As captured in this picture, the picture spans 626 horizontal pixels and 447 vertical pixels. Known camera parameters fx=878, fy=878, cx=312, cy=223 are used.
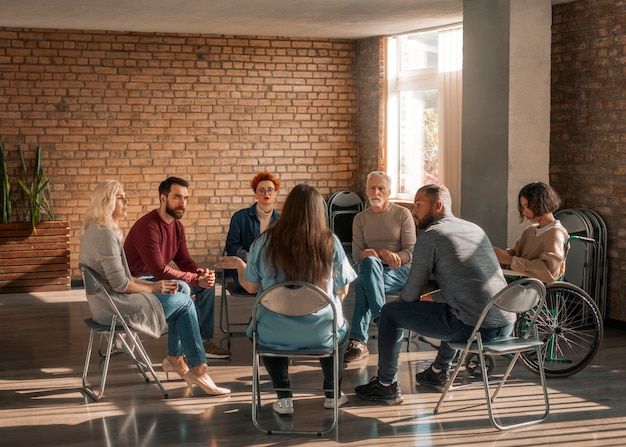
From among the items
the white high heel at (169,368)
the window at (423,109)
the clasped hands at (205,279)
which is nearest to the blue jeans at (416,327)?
the white high heel at (169,368)

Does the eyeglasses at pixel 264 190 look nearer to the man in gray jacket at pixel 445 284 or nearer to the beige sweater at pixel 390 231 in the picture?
the beige sweater at pixel 390 231

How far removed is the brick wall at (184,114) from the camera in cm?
980

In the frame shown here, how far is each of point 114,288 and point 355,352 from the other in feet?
6.30

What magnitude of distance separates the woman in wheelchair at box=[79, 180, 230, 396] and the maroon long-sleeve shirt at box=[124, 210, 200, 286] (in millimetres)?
470

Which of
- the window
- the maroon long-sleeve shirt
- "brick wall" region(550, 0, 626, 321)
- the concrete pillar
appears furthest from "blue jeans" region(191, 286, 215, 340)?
the window

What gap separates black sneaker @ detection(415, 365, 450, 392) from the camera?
550 centimetres

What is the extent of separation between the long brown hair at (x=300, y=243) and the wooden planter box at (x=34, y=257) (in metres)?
5.68

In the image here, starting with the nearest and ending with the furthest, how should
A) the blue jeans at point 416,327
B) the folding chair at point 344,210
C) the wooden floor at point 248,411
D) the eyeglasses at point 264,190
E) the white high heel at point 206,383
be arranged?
the wooden floor at point 248,411
the blue jeans at point 416,327
the white high heel at point 206,383
the eyeglasses at point 264,190
the folding chair at point 344,210

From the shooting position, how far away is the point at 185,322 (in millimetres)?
5379

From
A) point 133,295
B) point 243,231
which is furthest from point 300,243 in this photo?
point 243,231

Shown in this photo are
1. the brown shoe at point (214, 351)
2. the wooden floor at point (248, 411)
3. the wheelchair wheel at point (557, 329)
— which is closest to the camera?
the wooden floor at point (248, 411)

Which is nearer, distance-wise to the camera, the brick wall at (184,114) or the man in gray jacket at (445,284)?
the man in gray jacket at (445,284)

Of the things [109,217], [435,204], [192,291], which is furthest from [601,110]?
[109,217]

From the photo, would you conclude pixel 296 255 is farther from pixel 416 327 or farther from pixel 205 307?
pixel 205 307
